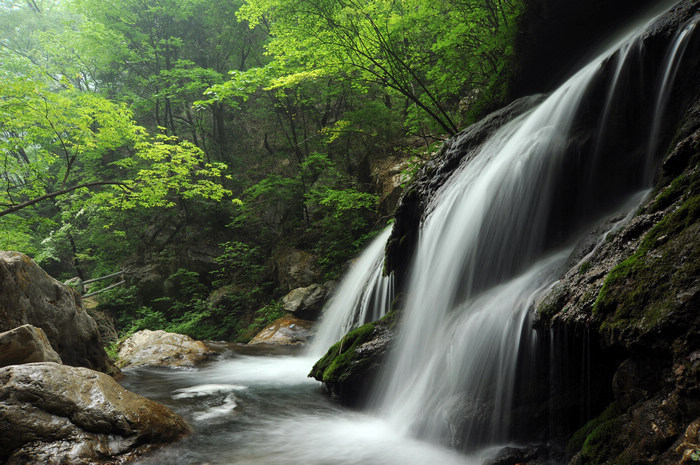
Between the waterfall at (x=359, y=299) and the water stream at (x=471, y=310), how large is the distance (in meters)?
1.89

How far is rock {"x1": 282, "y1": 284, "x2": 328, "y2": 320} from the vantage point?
11523mm

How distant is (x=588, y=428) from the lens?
96.0 inches

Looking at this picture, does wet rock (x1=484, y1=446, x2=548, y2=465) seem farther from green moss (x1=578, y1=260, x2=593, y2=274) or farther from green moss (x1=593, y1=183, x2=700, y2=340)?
green moss (x1=578, y1=260, x2=593, y2=274)

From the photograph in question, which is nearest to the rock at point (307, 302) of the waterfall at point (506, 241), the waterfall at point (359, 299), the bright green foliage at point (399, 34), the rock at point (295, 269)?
the waterfall at point (359, 299)

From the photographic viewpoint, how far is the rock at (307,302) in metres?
11.5

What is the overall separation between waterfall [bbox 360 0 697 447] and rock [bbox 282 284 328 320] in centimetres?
654

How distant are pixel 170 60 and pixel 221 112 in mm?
3560

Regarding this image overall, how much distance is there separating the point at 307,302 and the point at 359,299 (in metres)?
3.29

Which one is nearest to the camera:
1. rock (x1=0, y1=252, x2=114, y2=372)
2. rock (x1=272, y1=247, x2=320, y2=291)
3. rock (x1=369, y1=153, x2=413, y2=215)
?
rock (x1=0, y1=252, x2=114, y2=372)

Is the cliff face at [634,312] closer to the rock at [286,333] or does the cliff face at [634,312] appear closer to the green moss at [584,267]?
the green moss at [584,267]

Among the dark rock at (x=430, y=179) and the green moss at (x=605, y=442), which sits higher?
the dark rock at (x=430, y=179)

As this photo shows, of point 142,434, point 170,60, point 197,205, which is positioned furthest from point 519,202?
point 170,60

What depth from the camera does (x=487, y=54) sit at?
7.57 metres

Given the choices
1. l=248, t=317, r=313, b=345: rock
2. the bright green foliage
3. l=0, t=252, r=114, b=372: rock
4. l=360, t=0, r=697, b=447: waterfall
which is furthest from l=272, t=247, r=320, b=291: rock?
l=360, t=0, r=697, b=447: waterfall
